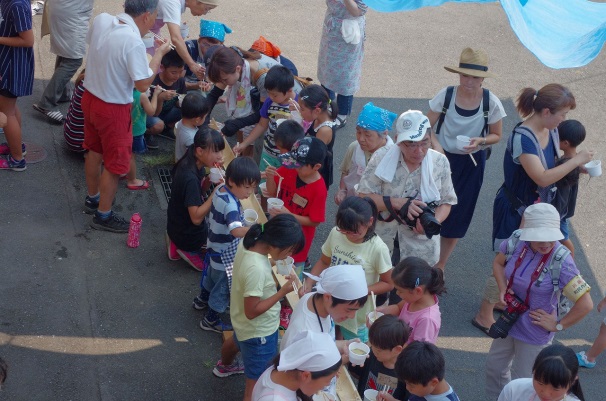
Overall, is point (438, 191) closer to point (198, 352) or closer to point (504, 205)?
point (504, 205)

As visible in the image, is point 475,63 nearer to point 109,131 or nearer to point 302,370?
point 109,131

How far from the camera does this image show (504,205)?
6004 millimetres

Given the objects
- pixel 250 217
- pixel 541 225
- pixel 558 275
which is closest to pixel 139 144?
pixel 250 217

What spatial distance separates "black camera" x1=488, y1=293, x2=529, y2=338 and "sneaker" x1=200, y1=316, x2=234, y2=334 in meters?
2.00

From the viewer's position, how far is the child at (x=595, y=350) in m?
5.64

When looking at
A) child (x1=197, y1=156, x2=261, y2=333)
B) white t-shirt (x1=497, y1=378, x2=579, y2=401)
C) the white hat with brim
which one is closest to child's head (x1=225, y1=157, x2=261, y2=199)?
child (x1=197, y1=156, x2=261, y2=333)

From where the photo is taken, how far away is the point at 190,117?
21.7 ft

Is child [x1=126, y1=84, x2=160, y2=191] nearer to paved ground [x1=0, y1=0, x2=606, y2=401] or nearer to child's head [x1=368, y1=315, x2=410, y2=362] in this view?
paved ground [x1=0, y1=0, x2=606, y2=401]

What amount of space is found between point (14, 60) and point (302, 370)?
492 centimetres

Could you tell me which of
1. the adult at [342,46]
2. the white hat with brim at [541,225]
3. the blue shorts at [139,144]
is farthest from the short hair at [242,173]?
the adult at [342,46]

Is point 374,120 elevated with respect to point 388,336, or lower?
elevated

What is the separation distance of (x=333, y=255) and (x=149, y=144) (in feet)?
12.5

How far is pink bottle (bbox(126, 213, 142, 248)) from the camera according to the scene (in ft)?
21.2

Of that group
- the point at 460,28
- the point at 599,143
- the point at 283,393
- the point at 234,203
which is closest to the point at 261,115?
the point at 234,203
